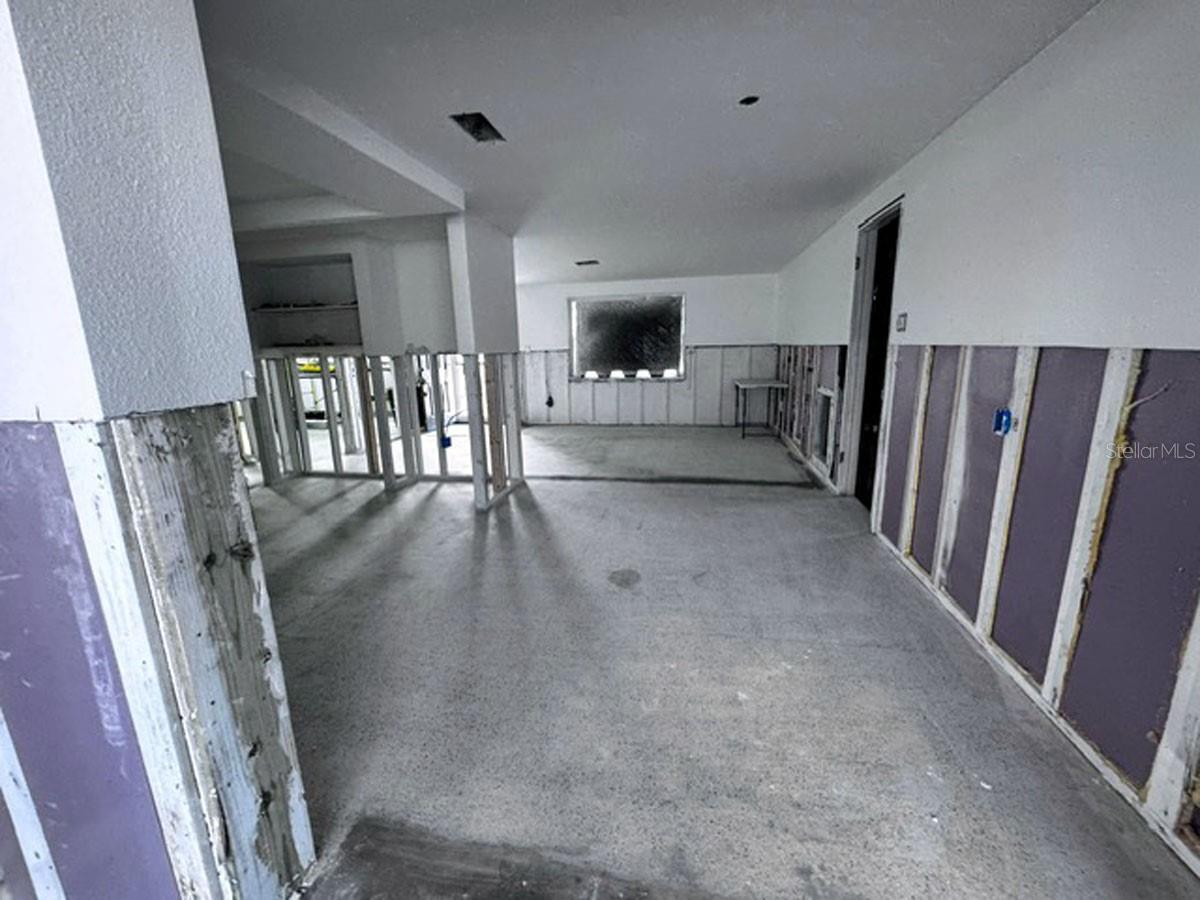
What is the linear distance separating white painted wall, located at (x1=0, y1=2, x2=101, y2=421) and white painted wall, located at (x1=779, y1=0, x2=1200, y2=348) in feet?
7.89

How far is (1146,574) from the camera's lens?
4.61ft

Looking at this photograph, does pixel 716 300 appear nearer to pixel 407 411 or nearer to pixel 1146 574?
pixel 407 411

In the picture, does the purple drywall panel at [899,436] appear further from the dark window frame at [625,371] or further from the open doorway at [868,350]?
the dark window frame at [625,371]

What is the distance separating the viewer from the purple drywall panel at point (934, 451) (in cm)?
244

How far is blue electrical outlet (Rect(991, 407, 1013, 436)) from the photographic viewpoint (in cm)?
196

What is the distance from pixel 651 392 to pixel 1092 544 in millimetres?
6475

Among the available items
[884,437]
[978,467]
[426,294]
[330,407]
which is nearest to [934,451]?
[978,467]

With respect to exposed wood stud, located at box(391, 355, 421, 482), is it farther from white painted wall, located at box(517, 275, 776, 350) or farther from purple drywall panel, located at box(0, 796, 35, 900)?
purple drywall panel, located at box(0, 796, 35, 900)

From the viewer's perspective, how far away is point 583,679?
1.99 metres

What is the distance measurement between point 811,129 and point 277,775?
127 inches

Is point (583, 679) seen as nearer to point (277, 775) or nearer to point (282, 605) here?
point (277, 775)

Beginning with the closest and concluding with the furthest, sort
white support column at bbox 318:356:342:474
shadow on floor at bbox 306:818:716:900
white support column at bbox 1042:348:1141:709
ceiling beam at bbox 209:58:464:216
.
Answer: shadow on floor at bbox 306:818:716:900, white support column at bbox 1042:348:1141:709, ceiling beam at bbox 209:58:464:216, white support column at bbox 318:356:342:474

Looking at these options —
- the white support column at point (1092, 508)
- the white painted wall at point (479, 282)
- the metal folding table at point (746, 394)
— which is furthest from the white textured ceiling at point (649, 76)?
the metal folding table at point (746, 394)

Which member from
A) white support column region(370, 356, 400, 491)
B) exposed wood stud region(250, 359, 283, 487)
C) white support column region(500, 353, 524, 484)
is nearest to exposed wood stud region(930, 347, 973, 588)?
white support column region(500, 353, 524, 484)
